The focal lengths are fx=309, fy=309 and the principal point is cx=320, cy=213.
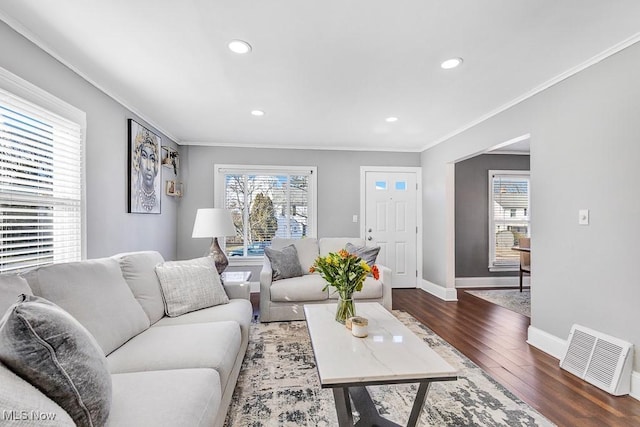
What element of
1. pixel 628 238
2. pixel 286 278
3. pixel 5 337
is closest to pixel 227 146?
pixel 286 278

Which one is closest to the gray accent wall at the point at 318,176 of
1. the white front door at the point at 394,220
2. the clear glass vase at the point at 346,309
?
the white front door at the point at 394,220

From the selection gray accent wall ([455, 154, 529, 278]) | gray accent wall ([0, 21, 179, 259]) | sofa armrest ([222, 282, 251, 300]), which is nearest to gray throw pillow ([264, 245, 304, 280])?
sofa armrest ([222, 282, 251, 300])

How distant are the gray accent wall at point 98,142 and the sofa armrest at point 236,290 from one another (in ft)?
3.69

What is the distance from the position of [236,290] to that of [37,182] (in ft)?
5.32

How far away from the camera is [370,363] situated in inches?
57.7

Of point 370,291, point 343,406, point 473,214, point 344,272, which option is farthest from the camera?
point 473,214

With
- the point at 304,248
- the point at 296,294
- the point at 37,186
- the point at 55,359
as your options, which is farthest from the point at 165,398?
the point at 304,248

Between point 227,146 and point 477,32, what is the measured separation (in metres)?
3.85

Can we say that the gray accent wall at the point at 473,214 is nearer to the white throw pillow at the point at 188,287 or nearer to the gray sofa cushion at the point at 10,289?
the white throw pillow at the point at 188,287

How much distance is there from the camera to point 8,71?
179 centimetres

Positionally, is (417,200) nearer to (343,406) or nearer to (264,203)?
(264,203)

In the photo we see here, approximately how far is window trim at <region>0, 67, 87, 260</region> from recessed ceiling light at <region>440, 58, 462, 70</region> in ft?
9.17

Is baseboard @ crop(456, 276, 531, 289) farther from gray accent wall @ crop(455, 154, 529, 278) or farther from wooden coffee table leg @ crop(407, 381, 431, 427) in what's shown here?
wooden coffee table leg @ crop(407, 381, 431, 427)

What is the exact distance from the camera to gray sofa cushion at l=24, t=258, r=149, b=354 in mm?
1470
